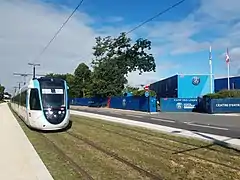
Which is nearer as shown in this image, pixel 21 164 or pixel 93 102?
pixel 21 164

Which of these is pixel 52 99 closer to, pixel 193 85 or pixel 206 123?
pixel 206 123

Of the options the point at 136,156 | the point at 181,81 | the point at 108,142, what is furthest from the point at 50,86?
the point at 181,81

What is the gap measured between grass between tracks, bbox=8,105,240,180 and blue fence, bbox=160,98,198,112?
31913mm

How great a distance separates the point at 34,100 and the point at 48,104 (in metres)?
1.03

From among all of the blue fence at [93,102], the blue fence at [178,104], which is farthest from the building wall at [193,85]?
the blue fence at [93,102]

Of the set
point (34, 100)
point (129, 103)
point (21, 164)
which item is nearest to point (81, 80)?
point (129, 103)

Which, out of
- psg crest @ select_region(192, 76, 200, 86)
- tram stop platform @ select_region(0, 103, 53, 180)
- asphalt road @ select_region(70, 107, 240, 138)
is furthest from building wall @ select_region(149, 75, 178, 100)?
tram stop platform @ select_region(0, 103, 53, 180)

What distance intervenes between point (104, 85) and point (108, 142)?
5226 centimetres

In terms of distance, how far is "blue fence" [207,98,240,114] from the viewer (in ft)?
128

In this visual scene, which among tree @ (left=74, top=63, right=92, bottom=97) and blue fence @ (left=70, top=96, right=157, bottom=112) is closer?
blue fence @ (left=70, top=96, right=157, bottom=112)

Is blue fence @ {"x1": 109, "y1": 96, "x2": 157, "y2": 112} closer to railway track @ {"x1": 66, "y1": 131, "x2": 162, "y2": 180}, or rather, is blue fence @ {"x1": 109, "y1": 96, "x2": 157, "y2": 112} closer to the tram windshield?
the tram windshield

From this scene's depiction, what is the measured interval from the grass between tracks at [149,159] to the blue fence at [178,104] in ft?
105

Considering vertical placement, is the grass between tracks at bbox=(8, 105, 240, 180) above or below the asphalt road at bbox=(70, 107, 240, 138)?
below

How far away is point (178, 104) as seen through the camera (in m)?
46.0
